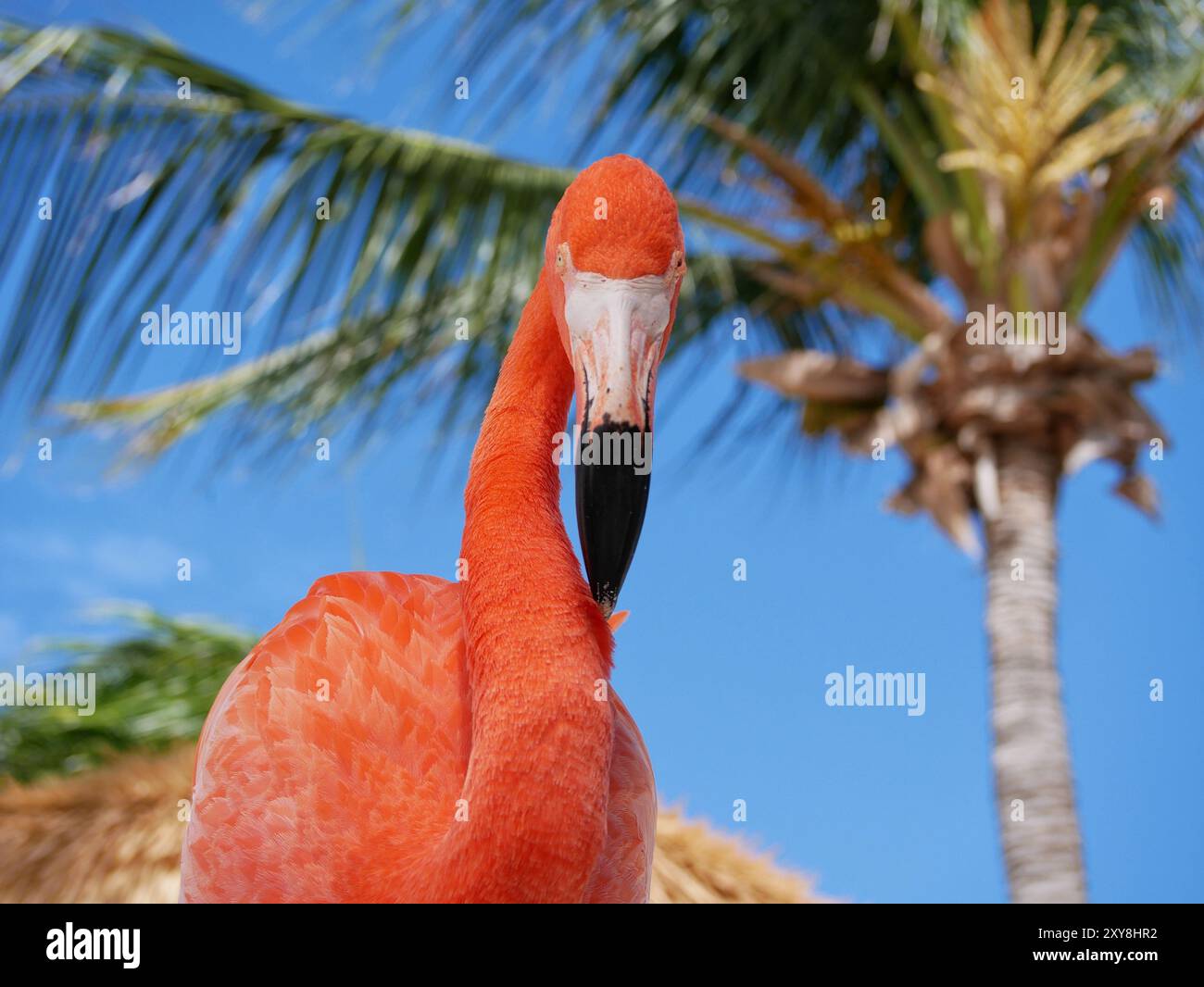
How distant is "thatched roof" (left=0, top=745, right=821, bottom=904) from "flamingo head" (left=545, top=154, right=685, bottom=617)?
89.9 inches

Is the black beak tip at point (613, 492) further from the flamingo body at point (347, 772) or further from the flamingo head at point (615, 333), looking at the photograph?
the flamingo body at point (347, 772)

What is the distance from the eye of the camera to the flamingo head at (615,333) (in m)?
1.86

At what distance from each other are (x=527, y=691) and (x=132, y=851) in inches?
105

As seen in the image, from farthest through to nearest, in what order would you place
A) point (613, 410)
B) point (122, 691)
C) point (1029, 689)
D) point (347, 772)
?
point (122, 691) < point (1029, 689) < point (347, 772) < point (613, 410)

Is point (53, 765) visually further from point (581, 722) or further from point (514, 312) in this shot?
point (581, 722)

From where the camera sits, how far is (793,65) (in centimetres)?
735

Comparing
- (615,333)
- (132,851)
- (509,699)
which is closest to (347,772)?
(509,699)

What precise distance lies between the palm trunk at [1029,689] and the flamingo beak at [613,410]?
3.87m

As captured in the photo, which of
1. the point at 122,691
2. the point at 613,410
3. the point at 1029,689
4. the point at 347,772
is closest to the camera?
the point at 613,410

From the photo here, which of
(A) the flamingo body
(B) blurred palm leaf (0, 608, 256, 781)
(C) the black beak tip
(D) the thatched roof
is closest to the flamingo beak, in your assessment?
(C) the black beak tip

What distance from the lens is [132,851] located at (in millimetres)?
4004

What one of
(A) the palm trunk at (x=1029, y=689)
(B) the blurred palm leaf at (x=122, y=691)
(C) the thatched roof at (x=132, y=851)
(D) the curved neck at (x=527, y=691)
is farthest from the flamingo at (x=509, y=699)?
(B) the blurred palm leaf at (x=122, y=691)

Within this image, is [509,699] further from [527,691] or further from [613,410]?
[613,410]

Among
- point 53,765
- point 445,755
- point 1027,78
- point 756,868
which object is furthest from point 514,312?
point 445,755
